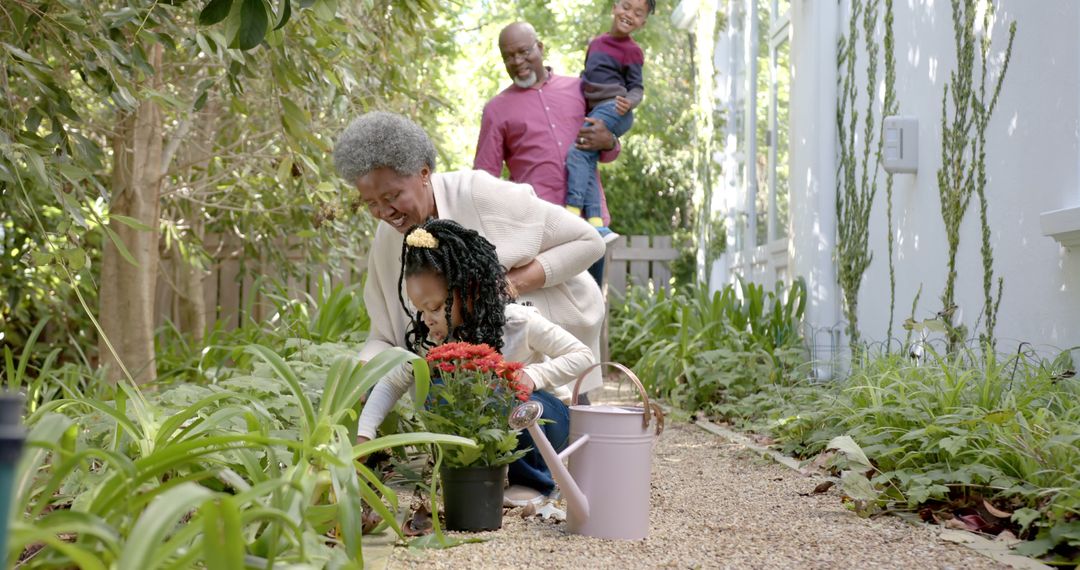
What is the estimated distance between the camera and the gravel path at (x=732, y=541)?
2.08 meters

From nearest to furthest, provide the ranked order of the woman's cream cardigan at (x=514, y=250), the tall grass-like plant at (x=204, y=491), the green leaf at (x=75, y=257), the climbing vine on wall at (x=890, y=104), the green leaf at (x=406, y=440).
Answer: the tall grass-like plant at (x=204, y=491)
the green leaf at (x=406, y=440)
the green leaf at (x=75, y=257)
the woman's cream cardigan at (x=514, y=250)
the climbing vine on wall at (x=890, y=104)

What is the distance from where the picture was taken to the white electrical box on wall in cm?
430

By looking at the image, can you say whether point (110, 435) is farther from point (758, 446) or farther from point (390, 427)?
point (758, 446)

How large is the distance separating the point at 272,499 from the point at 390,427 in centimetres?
119

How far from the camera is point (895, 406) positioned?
310 centimetres

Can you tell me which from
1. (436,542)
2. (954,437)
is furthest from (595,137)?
(436,542)

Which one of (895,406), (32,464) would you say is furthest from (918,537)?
(32,464)

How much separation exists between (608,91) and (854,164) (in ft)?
4.19

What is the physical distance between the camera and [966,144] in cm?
382

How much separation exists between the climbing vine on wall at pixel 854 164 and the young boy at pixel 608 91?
1.01 metres

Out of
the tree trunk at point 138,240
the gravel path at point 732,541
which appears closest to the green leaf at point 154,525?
the gravel path at point 732,541

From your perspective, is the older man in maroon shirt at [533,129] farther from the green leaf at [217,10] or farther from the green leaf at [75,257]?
the green leaf at [217,10]

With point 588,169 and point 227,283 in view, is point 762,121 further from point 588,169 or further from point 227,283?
point 227,283

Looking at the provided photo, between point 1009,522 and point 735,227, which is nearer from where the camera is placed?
point 1009,522
